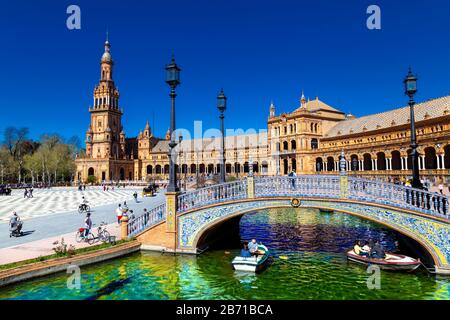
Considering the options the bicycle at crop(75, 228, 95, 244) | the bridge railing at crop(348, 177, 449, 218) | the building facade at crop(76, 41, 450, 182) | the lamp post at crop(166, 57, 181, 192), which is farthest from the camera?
the building facade at crop(76, 41, 450, 182)

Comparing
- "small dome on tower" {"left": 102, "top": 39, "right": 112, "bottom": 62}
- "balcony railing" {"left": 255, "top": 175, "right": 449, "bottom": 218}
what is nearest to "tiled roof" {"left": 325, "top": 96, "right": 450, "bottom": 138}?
"balcony railing" {"left": 255, "top": 175, "right": 449, "bottom": 218}

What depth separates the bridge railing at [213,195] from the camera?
13391mm

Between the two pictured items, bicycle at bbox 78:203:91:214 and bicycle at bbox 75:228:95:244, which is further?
bicycle at bbox 78:203:91:214

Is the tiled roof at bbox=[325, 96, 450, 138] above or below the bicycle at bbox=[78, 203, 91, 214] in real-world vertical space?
above

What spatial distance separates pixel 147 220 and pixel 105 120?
8652cm

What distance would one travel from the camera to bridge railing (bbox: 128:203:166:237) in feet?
47.1

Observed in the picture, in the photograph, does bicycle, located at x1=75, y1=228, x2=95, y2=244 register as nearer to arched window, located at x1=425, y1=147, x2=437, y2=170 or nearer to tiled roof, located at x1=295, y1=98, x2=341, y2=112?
arched window, located at x1=425, y1=147, x2=437, y2=170

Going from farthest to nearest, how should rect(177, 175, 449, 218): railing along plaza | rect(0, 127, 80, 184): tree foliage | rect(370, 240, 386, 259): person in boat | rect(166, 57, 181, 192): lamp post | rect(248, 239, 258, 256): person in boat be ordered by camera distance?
1. rect(0, 127, 80, 184): tree foliage
2. rect(166, 57, 181, 192): lamp post
3. rect(248, 239, 258, 256): person in boat
4. rect(370, 240, 386, 259): person in boat
5. rect(177, 175, 449, 218): railing along plaza

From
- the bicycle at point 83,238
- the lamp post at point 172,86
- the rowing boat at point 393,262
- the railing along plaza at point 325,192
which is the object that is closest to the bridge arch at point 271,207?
the railing along plaza at point 325,192

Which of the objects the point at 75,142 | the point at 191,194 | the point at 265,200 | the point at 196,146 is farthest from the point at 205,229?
the point at 75,142

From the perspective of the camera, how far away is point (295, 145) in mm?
73562

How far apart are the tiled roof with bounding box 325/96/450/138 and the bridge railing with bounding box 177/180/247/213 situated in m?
43.4

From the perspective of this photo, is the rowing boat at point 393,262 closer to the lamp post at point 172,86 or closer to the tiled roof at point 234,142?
the lamp post at point 172,86
